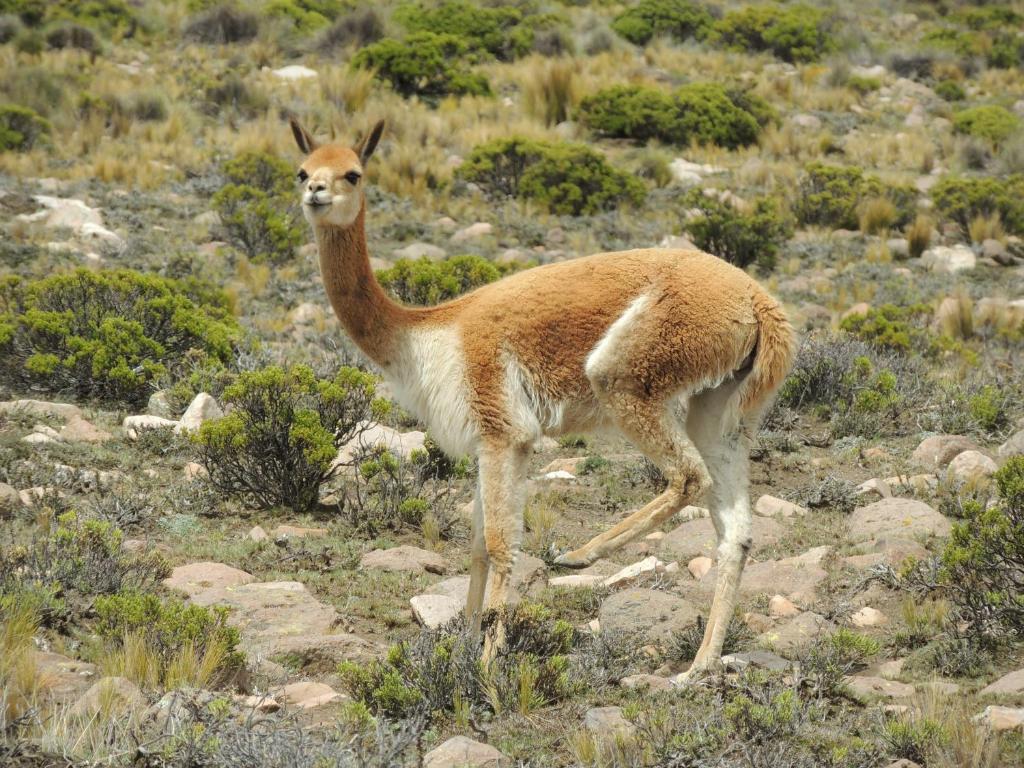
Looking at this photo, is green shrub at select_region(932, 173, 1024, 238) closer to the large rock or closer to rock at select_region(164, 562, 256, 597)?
the large rock

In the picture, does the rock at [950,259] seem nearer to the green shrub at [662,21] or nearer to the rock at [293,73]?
the rock at [293,73]

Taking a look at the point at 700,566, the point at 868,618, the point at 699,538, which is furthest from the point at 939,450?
the point at 868,618

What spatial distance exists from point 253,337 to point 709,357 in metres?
5.81

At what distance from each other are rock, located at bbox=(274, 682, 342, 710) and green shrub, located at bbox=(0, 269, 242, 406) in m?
4.70

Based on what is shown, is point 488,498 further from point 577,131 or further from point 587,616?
point 577,131

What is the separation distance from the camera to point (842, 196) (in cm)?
1580

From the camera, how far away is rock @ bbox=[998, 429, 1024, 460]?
736 cm

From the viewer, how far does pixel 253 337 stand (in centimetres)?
984

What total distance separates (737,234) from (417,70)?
9188mm

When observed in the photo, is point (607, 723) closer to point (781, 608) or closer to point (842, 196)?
point (781, 608)

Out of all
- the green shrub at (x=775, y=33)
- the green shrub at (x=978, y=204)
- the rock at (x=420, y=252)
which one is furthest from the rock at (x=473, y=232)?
the green shrub at (x=775, y=33)

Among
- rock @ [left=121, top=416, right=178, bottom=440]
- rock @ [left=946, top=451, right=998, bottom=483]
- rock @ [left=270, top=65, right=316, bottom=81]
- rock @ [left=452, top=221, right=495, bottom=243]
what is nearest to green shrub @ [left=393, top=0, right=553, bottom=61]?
rock @ [left=270, top=65, right=316, bottom=81]

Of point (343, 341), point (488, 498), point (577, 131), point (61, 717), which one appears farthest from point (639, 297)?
point (577, 131)

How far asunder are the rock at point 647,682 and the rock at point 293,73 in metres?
18.3
